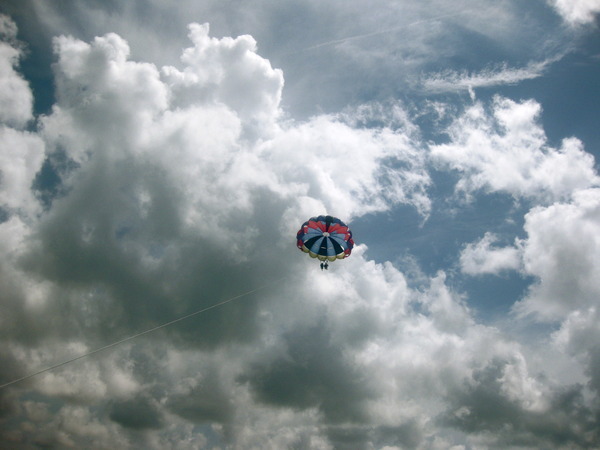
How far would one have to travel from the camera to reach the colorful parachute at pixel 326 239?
124 ft

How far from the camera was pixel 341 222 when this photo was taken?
39.2m

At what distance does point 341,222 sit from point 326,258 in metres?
5.21

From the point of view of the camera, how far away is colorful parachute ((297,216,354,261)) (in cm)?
3791

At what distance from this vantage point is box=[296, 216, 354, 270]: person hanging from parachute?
3788 centimetres

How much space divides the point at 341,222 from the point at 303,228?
16.4 feet

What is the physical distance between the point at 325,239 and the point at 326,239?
5.1 inches

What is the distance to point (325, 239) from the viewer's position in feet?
126

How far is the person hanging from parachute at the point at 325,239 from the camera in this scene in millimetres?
37875

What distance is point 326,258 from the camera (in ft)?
123

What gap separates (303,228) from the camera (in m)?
39.1

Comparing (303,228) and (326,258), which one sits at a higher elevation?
(303,228)

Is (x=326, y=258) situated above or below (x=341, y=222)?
below

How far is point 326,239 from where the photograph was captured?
3841 cm
